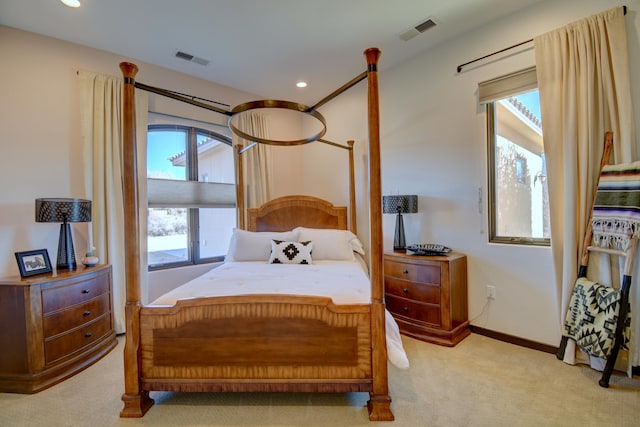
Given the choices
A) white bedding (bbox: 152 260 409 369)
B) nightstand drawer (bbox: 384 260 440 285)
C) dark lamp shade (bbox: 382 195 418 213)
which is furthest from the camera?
dark lamp shade (bbox: 382 195 418 213)

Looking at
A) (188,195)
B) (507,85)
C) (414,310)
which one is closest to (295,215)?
(188,195)

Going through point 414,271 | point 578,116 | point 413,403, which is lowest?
point 413,403

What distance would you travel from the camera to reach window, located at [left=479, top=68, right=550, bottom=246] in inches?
99.7

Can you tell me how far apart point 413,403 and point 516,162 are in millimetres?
2277

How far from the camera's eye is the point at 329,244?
3174 millimetres

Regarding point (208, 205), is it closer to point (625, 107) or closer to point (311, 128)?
point (311, 128)

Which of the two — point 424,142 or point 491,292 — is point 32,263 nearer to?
point 424,142

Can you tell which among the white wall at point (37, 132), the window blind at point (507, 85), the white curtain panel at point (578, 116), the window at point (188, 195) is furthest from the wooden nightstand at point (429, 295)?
the white wall at point (37, 132)

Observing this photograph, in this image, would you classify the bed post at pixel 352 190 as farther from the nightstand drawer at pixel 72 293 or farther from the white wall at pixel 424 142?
the nightstand drawer at pixel 72 293

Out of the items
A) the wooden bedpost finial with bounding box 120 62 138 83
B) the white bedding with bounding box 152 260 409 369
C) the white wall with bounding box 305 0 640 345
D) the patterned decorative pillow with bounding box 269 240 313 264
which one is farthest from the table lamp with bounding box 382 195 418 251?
the wooden bedpost finial with bounding box 120 62 138 83

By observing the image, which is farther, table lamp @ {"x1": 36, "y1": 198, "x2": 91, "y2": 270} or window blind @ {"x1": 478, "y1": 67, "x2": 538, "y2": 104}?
window blind @ {"x1": 478, "y1": 67, "x2": 538, "y2": 104}

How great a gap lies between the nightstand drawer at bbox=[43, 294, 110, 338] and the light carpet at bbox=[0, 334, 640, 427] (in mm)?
378

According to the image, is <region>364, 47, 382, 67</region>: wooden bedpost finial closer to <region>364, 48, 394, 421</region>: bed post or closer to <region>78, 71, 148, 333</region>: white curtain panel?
<region>364, 48, 394, 421</region>: bed post

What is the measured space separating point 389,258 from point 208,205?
2365 millimetres
